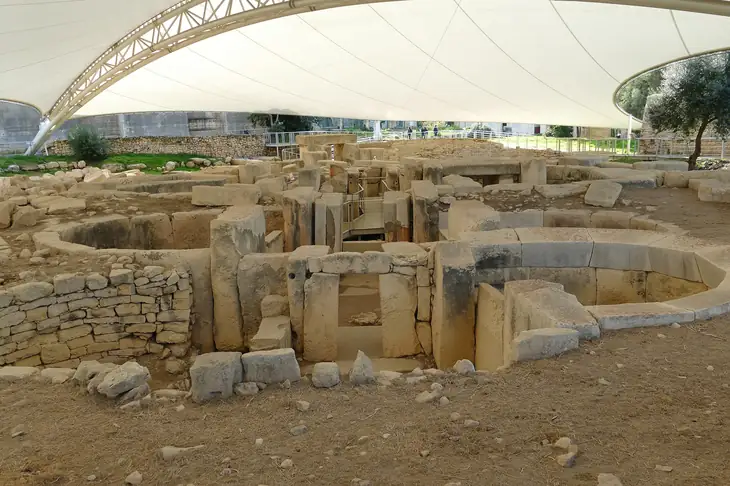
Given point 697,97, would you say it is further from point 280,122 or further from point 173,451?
point 280,122

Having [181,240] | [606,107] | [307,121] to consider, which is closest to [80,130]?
[307,121]

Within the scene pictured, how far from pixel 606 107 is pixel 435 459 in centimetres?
2054

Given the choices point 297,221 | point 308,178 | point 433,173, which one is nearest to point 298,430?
point 297,221

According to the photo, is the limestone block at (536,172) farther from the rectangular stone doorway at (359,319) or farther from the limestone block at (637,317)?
the limestone block at (637,317)

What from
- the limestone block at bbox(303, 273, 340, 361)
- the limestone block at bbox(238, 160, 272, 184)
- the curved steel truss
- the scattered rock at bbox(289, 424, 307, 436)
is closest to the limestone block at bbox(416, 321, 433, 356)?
the limestone block at bbox(303, 273, 340, 361)

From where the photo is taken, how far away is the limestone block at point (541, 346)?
14.1 ft

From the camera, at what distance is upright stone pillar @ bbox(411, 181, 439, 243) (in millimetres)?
10906

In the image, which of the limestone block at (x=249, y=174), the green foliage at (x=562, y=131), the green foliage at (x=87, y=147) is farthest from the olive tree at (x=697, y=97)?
the green foliage at (x=87, y=147)

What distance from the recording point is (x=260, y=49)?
1892 centimetres

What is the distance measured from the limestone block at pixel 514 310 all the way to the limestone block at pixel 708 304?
3.28ft

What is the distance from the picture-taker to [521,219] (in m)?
8.90

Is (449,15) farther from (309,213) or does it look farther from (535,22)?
(309,213)

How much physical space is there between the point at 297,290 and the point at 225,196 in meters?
4.15

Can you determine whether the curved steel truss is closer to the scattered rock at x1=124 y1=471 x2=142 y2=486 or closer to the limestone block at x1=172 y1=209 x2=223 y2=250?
the limestone block at x1=172 y1=209 x2=223 y2=250
